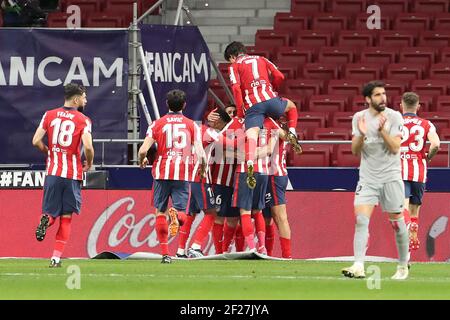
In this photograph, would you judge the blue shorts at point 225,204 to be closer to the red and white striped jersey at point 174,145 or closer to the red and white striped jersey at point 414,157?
the red and white striped jersey at point 174,145

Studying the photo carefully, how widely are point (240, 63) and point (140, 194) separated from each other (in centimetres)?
310

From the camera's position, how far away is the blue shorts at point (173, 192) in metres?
18.7

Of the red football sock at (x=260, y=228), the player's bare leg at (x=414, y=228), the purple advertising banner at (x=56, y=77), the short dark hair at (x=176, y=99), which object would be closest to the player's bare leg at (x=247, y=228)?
the red football sock at (x=260, y=228)

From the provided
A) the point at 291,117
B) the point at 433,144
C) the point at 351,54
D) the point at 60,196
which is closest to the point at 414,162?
the point at 433,144

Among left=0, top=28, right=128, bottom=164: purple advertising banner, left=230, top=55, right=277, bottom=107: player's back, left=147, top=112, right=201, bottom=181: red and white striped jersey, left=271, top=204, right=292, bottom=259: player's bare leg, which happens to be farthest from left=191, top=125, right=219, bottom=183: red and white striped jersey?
left=0, top=28, right=128, bottom=164: purple advertising banner

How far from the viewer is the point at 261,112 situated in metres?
19.9

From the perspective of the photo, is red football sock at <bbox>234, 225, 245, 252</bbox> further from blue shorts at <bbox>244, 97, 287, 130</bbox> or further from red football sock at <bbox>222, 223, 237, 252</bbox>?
blue shorts at <bbox>244, 97, 287, 130</bbox>

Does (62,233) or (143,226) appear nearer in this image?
(62,233)

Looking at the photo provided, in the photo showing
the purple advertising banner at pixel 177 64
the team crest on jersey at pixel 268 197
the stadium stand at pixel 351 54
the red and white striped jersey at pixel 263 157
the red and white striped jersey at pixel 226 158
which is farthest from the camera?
the stadium stand at pixel 351 54

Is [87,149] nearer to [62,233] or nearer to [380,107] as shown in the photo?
[62,233]

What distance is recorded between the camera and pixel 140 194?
73.2 feet

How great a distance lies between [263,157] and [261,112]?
0.59 meters

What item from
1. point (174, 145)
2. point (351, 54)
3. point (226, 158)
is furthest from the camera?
point (351, 54)

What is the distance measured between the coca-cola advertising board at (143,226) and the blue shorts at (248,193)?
2.23 meters
